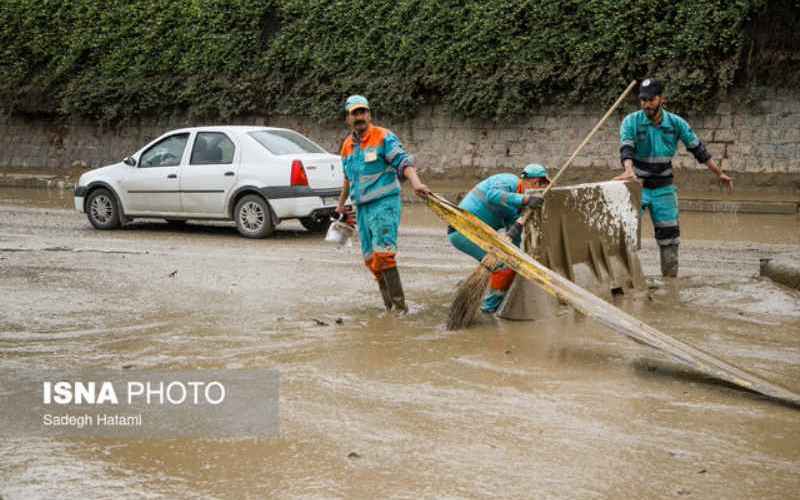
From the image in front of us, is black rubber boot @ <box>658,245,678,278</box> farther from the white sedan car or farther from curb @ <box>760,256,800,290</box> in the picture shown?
the white sedan car

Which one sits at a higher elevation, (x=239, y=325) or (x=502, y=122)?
(x=502, y=122)

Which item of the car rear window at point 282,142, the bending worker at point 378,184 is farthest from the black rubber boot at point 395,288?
the car rear window at point 282,142

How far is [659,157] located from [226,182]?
256 inches

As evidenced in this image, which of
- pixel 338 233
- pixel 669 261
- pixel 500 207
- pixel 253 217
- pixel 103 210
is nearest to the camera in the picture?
pixel 500 207

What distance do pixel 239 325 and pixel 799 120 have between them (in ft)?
44.7

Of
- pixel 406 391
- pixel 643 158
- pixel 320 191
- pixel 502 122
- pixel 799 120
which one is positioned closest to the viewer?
pixel 406 391

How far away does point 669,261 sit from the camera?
32.7ft

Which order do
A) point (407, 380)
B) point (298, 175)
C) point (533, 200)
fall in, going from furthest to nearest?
1. point (298, 175)
2. point (533, 200)
3. point (407, 380)

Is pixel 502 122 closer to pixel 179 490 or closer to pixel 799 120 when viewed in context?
pixel 799 120

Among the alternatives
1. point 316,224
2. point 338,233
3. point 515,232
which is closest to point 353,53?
point 316,224

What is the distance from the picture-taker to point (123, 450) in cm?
502

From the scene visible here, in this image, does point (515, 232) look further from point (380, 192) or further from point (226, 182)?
point (226, 182)

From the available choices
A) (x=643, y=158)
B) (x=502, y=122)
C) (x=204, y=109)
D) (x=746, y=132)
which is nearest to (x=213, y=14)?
(x=204, y=109)

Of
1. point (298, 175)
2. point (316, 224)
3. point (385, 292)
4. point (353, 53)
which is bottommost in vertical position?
point (385, 292)
